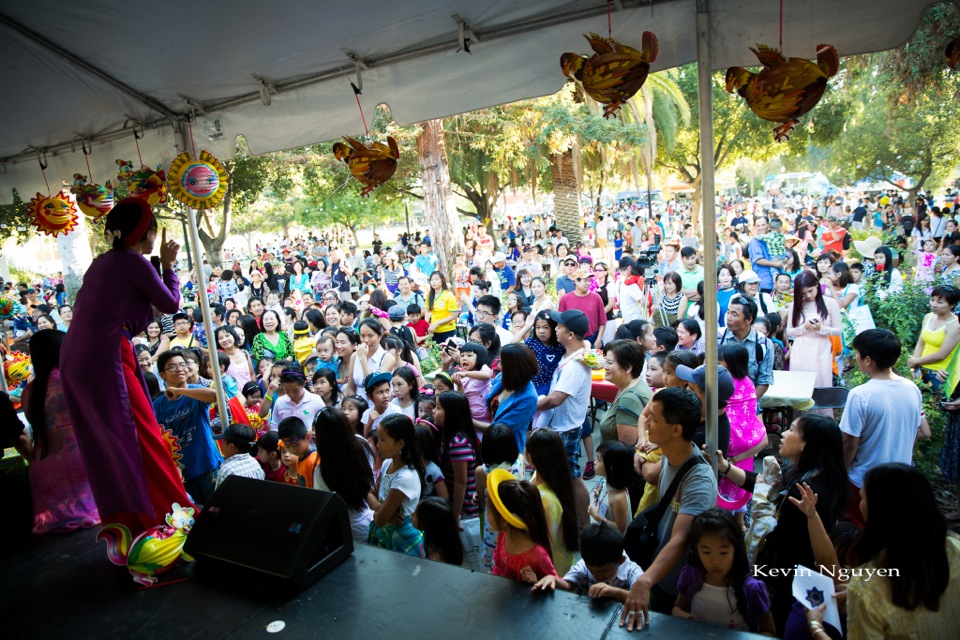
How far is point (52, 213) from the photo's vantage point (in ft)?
16.9

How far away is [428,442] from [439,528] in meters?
0.65

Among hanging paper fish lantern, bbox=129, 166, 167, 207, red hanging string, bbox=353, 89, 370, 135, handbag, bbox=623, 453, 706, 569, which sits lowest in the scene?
handbag, bbox=623, 453, 706, 569

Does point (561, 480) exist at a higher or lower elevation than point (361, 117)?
lower

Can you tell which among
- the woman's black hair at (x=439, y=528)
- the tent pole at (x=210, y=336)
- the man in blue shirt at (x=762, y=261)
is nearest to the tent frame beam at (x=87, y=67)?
the tent pole at (x=210, y=336)

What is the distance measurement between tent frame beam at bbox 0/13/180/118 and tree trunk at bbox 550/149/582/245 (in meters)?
13.5

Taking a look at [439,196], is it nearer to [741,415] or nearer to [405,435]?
[741,415]

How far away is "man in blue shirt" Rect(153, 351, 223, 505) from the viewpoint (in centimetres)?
405

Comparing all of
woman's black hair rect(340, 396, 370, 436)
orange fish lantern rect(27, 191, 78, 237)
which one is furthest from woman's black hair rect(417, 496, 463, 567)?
orange fish lantern rect(27, 191, 78, 237)

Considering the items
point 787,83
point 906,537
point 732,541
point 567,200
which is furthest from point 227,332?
point 567,200

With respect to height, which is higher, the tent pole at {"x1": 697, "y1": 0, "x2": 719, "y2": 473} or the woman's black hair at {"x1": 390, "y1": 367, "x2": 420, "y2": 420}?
the tent pole at {"x1": 697, "y1": 0, "x2": 719, "y2": 473}

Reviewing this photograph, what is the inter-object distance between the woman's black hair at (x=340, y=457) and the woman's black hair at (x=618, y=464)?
4.32ft

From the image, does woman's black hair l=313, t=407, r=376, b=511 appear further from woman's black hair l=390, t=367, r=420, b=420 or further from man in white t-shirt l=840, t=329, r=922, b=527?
man in white t-shirt l=840, t=329, r=922, b=527

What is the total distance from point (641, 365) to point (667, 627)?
219cm

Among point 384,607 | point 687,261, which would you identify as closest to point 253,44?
point 384,607
